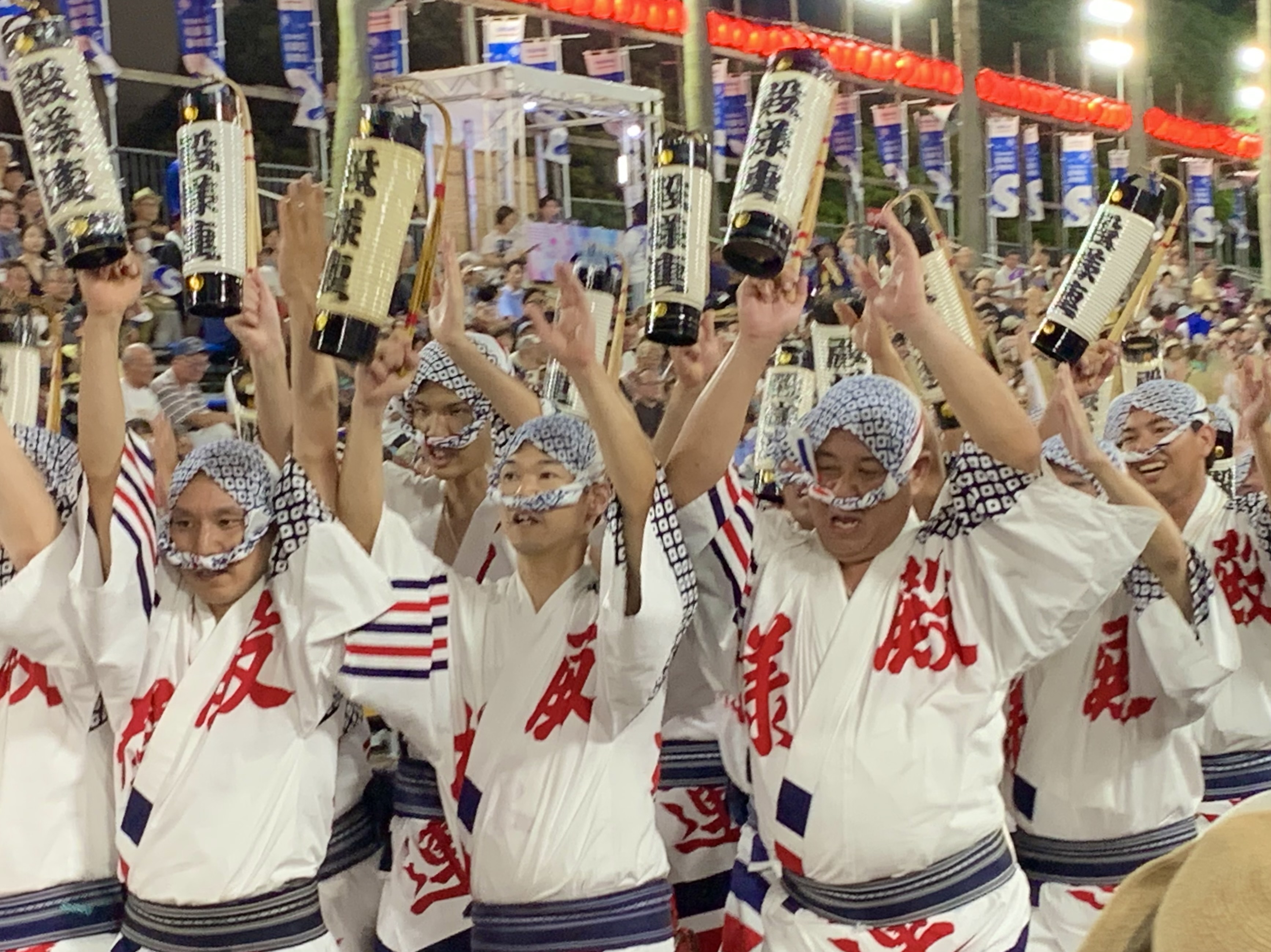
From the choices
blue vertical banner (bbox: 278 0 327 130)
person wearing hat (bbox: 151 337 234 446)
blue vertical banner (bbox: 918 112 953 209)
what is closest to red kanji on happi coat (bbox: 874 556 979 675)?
person wearing hat (bbox: 151 337 234 446)

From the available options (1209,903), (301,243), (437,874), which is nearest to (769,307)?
(301,243)

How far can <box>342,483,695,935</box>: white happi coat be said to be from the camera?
264 centimetres

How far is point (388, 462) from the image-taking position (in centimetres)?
394

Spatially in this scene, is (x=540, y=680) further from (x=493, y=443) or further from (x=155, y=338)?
(x=155, y=338)

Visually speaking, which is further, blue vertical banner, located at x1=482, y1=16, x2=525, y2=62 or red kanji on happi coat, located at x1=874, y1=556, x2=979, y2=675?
blue vertical banner, located at x1=482, y1=16, x2=525, y2=62

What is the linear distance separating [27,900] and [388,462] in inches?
61.6

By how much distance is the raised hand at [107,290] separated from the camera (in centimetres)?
270

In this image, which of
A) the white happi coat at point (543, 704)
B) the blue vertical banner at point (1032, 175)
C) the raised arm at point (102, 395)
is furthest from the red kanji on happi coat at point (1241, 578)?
the blue vertical banner at point (1032, 175)

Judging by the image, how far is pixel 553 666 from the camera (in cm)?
278

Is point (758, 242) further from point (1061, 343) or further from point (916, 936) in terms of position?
point (916, 936)

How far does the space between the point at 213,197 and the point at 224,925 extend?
1330mm

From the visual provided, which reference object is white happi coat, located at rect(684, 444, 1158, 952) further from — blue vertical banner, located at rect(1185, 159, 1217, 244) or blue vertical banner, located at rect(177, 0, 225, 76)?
blue vertical banner, located at rect(1185, 159, 1217, 244)

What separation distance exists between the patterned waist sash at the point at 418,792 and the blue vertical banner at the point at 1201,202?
21.0 m

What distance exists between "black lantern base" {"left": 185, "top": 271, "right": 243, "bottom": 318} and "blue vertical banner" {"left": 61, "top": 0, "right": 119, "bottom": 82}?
24.4ft
